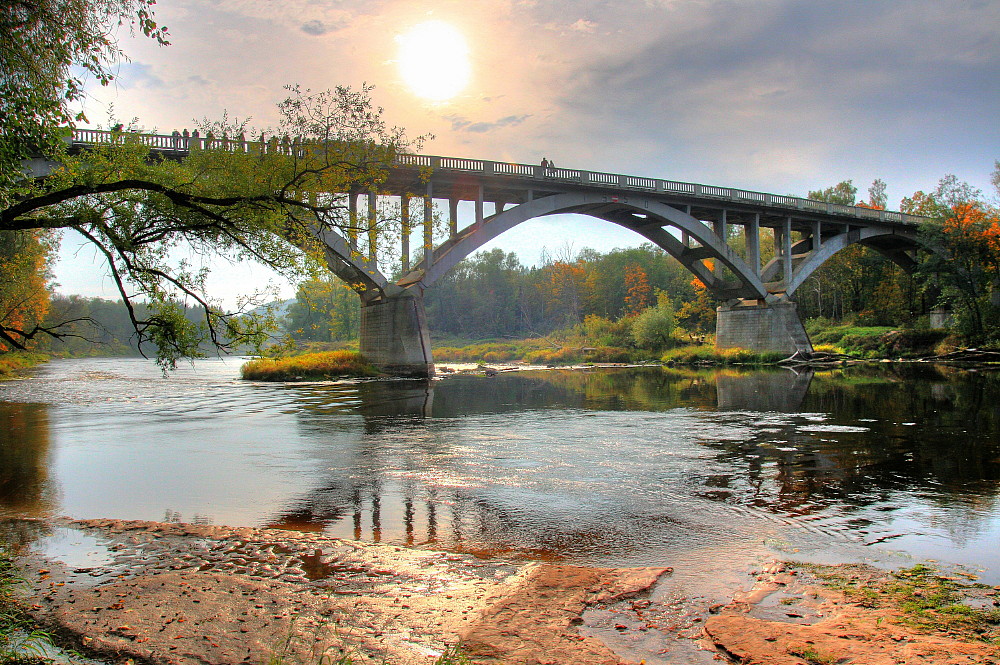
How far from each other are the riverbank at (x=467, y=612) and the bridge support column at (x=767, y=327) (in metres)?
46.6

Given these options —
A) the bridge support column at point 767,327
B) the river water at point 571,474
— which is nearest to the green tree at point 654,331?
the bridge support column at point 767,327

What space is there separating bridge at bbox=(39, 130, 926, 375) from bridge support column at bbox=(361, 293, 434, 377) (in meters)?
0.06

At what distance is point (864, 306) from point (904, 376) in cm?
4084

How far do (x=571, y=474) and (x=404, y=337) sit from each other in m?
26.2

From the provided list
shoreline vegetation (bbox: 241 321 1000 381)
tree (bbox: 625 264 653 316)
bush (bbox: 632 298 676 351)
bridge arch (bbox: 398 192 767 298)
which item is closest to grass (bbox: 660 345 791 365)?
shoreline vegetation (bbox: 241 321 1000 381)

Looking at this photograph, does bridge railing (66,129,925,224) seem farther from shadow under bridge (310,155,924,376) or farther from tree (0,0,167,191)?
tree (0,0,167,191)

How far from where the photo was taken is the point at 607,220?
45.5 m

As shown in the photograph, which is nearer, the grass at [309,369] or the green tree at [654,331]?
the grass at [309,369]

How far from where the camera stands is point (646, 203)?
42375 millimetres

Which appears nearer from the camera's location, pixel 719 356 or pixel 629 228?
pixel 629 228

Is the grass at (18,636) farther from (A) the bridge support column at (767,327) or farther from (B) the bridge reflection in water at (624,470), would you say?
(A) the bridge support column at (767,327)

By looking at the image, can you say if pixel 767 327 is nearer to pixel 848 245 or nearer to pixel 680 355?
pixel 680 355

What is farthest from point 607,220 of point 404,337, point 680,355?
point 404,337

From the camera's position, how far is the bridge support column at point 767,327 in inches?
1914
